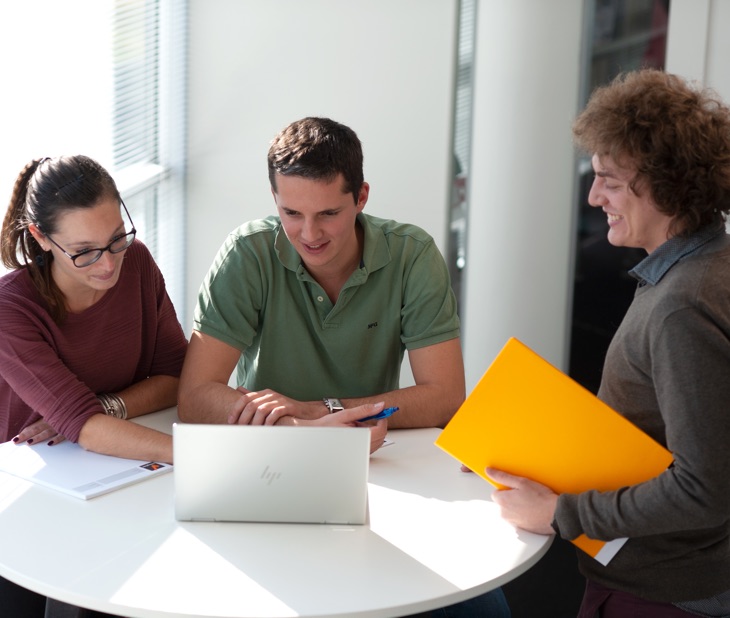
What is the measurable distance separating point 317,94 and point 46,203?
94.9 inches

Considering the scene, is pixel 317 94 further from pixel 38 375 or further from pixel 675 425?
pixel 675 425

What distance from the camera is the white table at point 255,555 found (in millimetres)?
1382

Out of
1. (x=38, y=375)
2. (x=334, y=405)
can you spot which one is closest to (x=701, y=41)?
(x=334, y=405)

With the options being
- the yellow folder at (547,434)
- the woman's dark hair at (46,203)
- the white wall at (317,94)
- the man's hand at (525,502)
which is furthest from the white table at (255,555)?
the white wall at (317,94)

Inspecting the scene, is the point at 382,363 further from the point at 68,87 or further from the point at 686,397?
the point at 68,87

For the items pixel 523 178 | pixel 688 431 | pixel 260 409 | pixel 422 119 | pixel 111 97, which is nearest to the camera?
pixel 688 431

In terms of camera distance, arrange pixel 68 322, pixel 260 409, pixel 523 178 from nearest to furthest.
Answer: pixel 260 409, pixel 68 322, pixel 523 178

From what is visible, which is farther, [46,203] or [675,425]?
[46,203]

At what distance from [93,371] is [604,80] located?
2.67 meters

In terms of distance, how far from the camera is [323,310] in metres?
2.35

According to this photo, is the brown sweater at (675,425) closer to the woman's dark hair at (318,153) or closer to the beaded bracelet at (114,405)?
the woman's dark hair at (318,153)

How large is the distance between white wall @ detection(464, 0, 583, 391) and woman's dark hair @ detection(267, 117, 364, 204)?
198cm

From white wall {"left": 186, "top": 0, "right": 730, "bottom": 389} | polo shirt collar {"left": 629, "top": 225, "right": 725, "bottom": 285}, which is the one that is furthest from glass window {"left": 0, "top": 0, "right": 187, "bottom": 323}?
polo shirt collar {"left": 629, "top": 225, "right": 725, "bottom": 285}

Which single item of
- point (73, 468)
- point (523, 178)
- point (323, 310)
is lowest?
point (73, 468)
